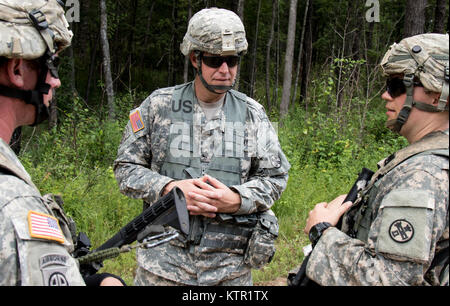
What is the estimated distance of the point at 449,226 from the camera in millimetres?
1674

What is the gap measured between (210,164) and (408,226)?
1.26 m

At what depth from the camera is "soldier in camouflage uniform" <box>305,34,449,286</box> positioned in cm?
164

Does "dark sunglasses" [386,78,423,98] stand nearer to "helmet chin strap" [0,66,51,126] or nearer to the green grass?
"helmet chin strap" [0,66,51,126]

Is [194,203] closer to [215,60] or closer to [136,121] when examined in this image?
[136,121]

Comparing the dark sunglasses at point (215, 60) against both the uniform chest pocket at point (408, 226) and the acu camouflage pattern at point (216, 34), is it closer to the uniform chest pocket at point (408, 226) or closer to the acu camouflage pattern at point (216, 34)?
the acu camouflage pattern at point (216, 34)

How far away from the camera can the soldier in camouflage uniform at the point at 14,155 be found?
1286 millimetres

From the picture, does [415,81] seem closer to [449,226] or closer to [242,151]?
[449,226]

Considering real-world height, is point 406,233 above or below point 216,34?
below

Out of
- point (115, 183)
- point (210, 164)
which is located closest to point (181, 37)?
point (115, 183)

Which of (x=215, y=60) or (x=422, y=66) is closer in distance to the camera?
(x=422, y=66)

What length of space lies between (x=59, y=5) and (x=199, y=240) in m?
1.45

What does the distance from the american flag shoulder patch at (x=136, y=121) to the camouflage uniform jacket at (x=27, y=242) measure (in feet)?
3.97

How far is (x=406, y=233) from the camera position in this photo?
1.64 meters

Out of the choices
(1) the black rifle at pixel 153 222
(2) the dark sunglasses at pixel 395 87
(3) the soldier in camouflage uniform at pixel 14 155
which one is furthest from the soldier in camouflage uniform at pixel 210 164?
(2) the dark sunglasses at pixel 395 87
